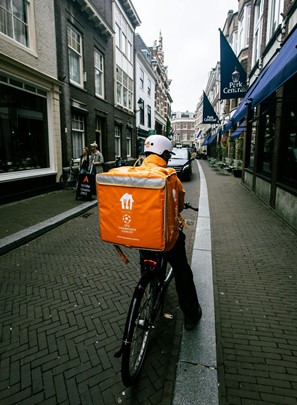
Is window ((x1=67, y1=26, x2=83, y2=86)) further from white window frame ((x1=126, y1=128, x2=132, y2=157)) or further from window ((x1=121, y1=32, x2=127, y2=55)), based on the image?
white window frame ((x1=126, y1=128, x2=132, y2=157))

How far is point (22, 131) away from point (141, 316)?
8538 mm

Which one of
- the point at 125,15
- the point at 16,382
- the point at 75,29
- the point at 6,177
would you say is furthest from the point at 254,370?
the point at 125,15

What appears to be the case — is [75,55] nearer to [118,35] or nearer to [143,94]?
[118,35]

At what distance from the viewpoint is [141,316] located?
6.98 feet

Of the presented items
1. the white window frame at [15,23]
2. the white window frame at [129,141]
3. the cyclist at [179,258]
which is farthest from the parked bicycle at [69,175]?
the white window frame at [129,141]

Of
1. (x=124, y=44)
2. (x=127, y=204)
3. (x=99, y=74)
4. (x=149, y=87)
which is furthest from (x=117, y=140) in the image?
(x=127, y=204)

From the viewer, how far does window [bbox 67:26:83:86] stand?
38.8 ft

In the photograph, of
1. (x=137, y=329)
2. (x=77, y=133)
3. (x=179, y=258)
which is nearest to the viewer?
(x=137, y=329)

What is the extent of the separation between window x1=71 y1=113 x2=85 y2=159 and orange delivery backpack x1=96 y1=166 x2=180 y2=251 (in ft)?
36.4

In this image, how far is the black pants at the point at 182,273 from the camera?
2.46 meters

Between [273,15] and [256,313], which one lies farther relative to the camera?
[273,15]

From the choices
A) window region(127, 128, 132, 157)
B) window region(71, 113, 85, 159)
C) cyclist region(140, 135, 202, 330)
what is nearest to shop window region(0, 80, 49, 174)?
window region(71, 113, 85, 159)

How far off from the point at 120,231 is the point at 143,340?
0.97 m

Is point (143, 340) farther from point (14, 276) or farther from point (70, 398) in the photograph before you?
point (14, 276)
